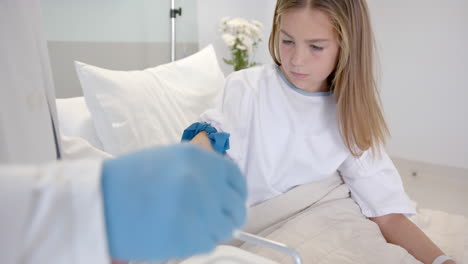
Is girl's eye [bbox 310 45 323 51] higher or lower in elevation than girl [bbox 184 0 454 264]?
higher

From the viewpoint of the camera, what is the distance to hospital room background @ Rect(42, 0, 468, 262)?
7.28ft

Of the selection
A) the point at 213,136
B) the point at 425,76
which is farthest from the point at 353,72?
the point at 425,76

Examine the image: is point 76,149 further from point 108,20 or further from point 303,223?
point 108,20

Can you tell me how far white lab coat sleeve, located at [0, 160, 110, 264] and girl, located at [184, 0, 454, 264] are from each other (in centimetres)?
68

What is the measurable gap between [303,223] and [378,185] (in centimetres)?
28

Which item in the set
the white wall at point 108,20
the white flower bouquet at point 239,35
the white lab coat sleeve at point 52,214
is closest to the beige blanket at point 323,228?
the white lab coat sleeve at point 52,214

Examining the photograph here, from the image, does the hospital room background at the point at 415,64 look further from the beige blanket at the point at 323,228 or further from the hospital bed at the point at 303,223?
the beige blanket at the point at 323,228

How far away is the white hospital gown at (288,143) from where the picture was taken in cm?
112

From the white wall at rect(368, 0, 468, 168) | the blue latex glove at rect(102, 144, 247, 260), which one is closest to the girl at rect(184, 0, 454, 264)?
the blue latex glove at rect(102, 144, 247, 260)

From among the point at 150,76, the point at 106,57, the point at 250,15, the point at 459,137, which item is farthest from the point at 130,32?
the point at 459,137

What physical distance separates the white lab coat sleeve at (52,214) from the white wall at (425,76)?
2.92m

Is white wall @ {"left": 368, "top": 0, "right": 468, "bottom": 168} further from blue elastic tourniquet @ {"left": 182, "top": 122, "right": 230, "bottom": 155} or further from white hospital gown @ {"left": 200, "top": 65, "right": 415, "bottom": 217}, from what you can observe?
blue elastic tourniquet @ {"left": 182, "top": 122, "right": 230, "bottom": 155}

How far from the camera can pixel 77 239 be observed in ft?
1.07

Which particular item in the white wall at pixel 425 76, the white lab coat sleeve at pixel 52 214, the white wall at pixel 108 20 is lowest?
the white wall at pixel 425 76
